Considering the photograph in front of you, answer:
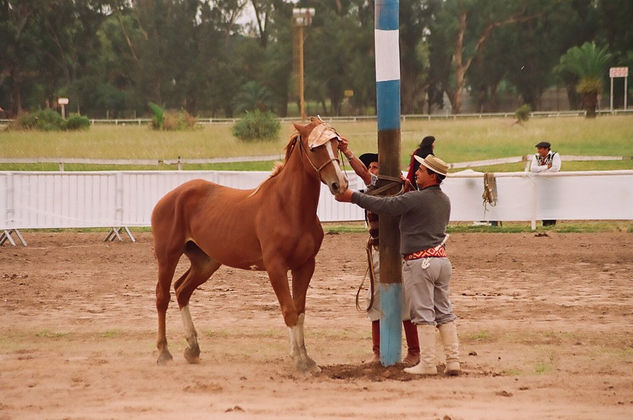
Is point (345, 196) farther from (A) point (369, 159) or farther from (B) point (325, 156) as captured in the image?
(A) point (369, 159)

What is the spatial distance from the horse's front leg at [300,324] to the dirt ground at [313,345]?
0.50 feet

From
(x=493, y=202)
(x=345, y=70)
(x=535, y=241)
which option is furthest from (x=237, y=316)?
(x=345, y=70)

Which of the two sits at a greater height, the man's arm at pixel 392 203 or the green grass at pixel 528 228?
the man's arm at pixel 392 203

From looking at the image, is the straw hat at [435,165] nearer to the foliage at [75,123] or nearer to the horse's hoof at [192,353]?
the horse's hoof at [192,353]

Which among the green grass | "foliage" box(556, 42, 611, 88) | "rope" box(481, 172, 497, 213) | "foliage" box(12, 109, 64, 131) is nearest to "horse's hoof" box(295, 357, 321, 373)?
"rope" box(481, 172, 497, 213)

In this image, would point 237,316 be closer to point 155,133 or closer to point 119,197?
point 119,197

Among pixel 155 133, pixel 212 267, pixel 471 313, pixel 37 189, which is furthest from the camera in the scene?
pixel 155 133

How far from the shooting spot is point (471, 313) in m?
10.4

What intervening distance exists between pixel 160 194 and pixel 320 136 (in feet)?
39.3

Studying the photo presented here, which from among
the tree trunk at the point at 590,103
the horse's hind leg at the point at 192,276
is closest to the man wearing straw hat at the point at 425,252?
the horse's hind leg at the point at 192,276

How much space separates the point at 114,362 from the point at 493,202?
1200cm

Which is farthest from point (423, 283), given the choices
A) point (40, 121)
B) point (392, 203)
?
point (40, 121)

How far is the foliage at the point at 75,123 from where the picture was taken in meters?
42.5

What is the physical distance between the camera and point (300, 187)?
24.7ft
